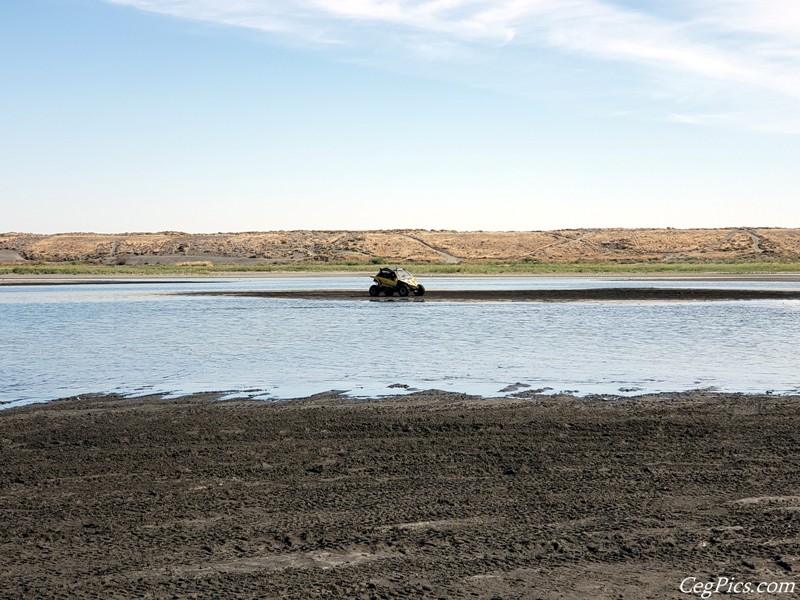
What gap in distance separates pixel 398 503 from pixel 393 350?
15.6 meters

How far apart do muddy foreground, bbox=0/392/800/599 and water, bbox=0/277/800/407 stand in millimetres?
3807

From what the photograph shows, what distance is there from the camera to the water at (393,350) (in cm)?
1747

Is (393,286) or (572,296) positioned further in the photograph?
(393,286)

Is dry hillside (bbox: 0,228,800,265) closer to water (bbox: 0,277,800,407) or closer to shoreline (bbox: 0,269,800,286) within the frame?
shoreline (bbox: 0,269,800,286)

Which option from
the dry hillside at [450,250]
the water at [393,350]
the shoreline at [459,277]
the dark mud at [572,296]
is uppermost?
the dry hillside at [450,250]

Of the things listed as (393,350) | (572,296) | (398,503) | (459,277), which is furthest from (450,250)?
(398,503)

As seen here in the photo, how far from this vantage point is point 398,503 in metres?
8.42

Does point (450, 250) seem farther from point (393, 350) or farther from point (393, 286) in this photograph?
point (393, 350)

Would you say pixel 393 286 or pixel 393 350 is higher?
pixel 393 286

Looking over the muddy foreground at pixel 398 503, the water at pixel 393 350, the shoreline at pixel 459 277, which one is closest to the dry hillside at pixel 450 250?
the shoreline at pixel 459 277

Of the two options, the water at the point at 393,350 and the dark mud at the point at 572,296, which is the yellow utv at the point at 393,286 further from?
the water at the point at 393,350

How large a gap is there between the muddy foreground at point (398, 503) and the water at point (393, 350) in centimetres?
381

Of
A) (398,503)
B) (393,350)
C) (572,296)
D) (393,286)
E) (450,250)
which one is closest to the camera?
(398,503)

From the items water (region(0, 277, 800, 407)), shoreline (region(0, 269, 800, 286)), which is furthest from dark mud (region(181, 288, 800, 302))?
shoreline (region(0, 269, 800, 286))
